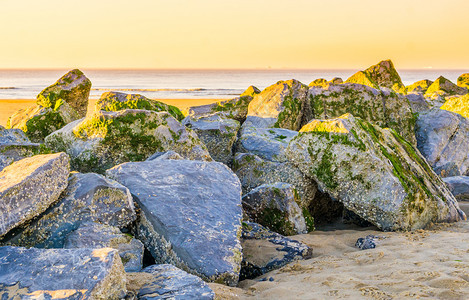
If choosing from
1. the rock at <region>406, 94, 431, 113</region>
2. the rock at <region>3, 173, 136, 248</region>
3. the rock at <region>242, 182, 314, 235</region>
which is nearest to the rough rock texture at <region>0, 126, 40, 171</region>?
the rock at <region>3, 173, 136, 248</region>

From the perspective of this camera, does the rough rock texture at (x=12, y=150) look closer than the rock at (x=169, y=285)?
No

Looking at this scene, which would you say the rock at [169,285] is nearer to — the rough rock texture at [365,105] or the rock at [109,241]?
the rock at [109,241]

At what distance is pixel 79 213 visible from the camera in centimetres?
479

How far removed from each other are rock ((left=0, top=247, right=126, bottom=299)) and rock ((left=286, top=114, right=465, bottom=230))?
3760 millimetres

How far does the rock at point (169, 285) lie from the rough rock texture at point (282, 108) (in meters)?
7.81

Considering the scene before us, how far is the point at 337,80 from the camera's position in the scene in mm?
20375

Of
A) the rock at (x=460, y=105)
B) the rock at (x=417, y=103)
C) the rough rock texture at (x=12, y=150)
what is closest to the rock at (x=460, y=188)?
the rock at (x=460, y=105)

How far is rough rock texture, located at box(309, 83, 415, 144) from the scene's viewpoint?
37.8ft

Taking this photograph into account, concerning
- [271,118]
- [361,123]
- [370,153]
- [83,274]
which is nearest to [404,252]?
[370,153]

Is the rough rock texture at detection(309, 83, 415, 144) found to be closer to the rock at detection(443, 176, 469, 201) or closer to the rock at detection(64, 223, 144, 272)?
the rock at detection(443, 176, 469, 201)

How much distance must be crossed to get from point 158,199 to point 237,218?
Answer: 3.11 feet

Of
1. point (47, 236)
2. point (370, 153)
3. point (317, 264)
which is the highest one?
point (370, 153)

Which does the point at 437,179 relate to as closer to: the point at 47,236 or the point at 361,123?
the point at 361,123

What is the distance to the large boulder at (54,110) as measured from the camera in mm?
10249
